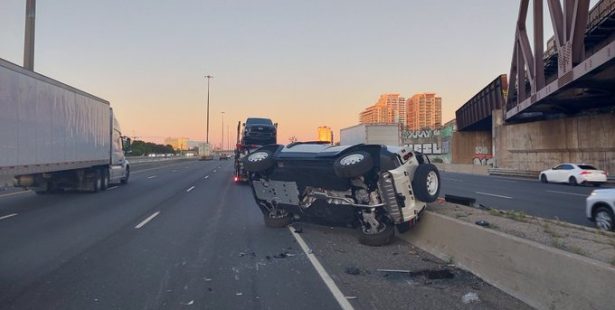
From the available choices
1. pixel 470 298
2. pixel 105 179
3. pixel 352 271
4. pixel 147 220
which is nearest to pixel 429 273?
pixel 352 271

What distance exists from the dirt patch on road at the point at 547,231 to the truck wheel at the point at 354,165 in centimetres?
182

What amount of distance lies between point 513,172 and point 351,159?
37.7 meters

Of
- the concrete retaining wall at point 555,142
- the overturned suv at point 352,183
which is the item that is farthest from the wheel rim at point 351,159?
the concrete retaining wall at point 555,142

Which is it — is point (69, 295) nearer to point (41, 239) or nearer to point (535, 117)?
point (41, 239)

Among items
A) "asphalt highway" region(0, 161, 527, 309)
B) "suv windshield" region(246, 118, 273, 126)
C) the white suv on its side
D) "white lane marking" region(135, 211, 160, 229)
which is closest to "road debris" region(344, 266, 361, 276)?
"asphalt highway" region(0, 161, 527, 309)

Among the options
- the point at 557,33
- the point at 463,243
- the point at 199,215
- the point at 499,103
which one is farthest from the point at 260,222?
the point at 499,103

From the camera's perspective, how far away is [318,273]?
678 centimetres

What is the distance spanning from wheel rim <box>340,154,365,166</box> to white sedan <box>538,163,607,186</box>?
25771 millimetres

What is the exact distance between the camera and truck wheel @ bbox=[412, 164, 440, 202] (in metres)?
8.32

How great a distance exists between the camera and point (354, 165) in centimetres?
777

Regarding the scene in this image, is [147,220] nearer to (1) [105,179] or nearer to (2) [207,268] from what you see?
(2) [207,268]

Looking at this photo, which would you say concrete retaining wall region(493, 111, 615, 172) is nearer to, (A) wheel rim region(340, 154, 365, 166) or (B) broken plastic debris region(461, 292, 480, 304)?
(A) wheel rim region(340, 154, 365, 166)

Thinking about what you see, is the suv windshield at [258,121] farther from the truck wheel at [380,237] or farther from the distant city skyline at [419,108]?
the distant city skyline at [419,108]

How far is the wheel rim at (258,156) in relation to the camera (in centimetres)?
959
